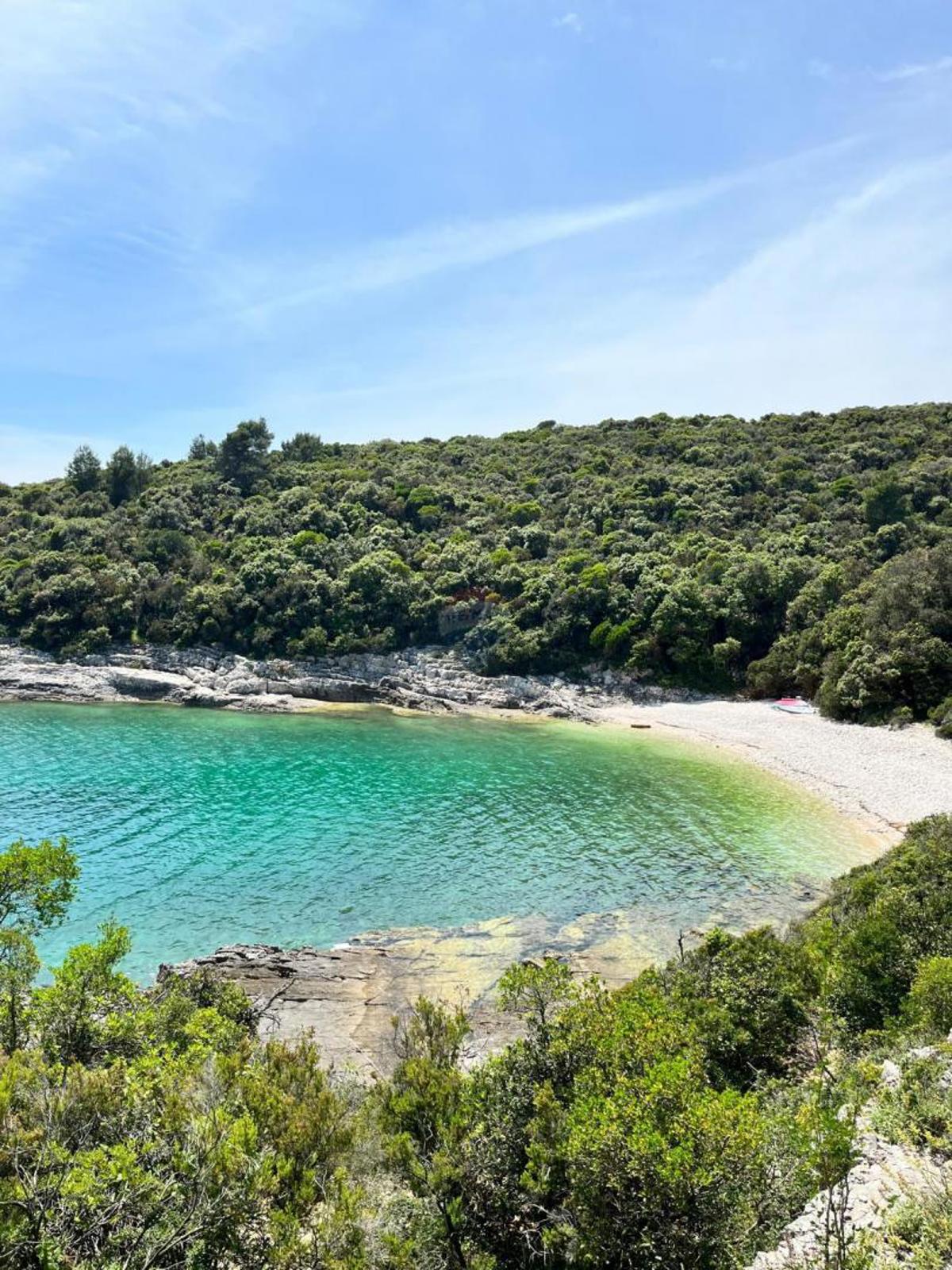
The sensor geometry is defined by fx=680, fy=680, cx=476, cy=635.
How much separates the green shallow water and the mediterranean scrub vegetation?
9.71 meters

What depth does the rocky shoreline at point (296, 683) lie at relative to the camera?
186 ft

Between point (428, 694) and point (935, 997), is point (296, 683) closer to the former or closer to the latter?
point (428, 694)

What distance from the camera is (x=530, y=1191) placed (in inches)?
272

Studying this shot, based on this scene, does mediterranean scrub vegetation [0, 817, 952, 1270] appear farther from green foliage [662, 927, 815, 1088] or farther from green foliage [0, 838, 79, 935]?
green foliage [662, 927, 815, 1088]

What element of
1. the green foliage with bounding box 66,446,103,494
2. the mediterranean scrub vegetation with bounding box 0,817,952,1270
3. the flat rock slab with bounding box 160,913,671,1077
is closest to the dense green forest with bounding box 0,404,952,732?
→ the green foliage with bounding box 66,446,103,494

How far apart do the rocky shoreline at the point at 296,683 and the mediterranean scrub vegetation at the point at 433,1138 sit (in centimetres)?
4537

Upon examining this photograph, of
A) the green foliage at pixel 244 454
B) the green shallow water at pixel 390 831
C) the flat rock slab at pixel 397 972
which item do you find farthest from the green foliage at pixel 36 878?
the green foliage at pixel 244 454

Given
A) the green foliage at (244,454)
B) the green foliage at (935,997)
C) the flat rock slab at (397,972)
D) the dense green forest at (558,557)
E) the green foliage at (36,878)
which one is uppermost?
the green foliage at (244,454)

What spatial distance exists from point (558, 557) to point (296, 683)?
93.9 ft

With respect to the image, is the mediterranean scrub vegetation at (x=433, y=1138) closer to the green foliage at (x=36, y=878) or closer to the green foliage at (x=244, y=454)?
the green foliage at (x=36, y=878)

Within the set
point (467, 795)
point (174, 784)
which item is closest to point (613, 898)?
point (467, 795)

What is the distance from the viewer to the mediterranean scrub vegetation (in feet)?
19.1

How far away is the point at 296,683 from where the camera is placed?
197ft

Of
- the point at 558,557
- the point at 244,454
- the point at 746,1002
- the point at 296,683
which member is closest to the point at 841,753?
the point at 746,1002
